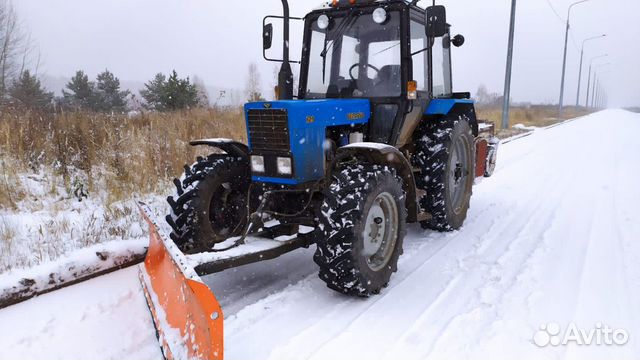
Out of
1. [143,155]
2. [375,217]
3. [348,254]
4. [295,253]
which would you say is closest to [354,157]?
[375,217]

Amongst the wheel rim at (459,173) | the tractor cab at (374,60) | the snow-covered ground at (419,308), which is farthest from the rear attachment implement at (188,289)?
the wheel rim at (459,173)

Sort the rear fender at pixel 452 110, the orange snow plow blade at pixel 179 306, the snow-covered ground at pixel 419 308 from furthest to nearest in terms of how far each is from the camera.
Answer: the rear fender at pixel 452 110
the snow-covered ground at pixel 419 308
the orange snow plow blade at pixel 179 306

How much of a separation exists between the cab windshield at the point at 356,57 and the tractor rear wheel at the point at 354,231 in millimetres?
1103

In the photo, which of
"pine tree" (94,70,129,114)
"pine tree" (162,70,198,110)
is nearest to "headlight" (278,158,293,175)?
"pine tree" (162,70,198,110)

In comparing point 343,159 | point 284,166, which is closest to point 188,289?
point 284,166

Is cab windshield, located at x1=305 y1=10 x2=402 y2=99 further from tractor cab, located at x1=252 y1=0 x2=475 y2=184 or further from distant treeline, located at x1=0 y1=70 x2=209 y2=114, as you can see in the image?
distant treeline, located at x1=0 y1=70 x2=209 y2=114

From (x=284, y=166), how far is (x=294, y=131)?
28 cm

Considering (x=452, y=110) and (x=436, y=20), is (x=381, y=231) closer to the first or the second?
(x=436, y=20)

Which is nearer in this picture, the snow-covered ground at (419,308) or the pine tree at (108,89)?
the snow-covered ground at (419,308)

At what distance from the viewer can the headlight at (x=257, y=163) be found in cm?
355

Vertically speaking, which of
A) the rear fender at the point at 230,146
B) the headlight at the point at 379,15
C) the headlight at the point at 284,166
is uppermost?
the headlight at the point at 379,15

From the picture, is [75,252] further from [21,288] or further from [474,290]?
[474,290]

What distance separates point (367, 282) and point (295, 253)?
1.20 metres

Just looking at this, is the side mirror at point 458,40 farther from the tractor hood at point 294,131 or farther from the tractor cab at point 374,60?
the tractor hood at point 294,131
